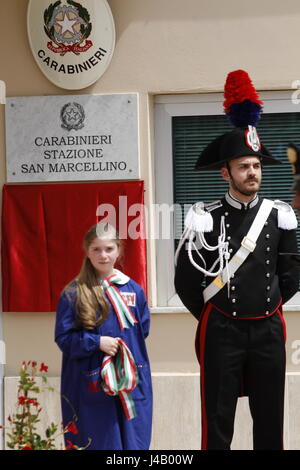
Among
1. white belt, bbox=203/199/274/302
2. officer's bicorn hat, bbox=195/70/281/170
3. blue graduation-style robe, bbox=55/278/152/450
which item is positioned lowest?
blue graduation-style robe, bbox=55/278/152/450

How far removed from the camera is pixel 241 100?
17.6ft

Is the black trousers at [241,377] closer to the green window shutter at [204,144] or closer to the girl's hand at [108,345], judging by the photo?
the girl's hand at [108,345]

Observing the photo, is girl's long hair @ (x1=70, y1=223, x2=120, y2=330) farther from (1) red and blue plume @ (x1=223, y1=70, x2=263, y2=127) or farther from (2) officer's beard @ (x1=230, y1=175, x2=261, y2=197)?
(1) red and blue plume @ (x1=223, y1=70, x2=263, y2=127)

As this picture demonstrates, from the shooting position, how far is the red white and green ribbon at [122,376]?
5.23 meters

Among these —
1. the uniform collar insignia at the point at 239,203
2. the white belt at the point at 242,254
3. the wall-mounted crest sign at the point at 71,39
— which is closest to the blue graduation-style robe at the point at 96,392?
the white belt at the point at 242,254

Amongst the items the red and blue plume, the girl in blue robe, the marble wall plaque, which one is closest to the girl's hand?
the girl in blue robe

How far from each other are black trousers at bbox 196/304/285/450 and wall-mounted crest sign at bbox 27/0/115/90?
2.48 metres

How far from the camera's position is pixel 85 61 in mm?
7012

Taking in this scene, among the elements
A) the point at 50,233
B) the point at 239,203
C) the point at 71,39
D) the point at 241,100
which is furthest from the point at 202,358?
the point at 71,39

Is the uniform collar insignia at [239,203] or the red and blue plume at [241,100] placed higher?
the red and blue plume at [241,100]

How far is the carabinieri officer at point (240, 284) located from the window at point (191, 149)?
1700 mm

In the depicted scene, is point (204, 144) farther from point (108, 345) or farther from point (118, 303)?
point (108, 345)

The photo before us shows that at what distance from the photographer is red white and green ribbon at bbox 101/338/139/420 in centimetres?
523
